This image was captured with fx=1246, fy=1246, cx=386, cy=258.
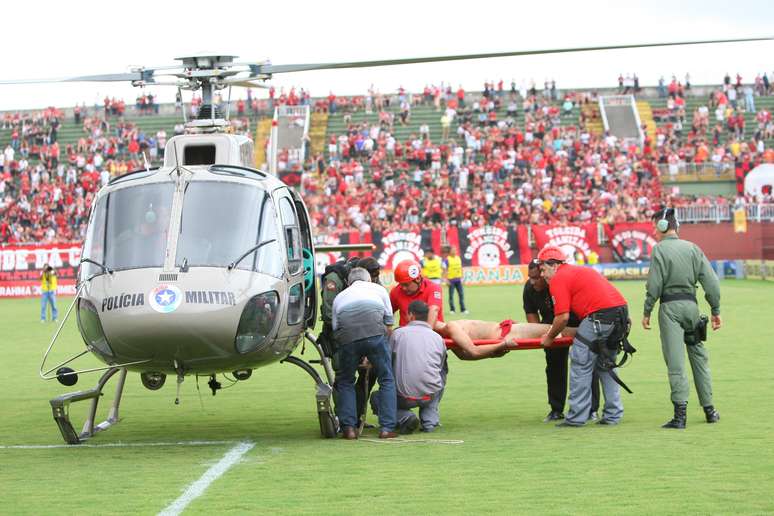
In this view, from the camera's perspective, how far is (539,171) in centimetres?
5169

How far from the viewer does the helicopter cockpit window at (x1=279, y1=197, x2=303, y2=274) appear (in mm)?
11672

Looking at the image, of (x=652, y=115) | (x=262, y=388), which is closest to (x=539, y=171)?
(x=652, y=115)

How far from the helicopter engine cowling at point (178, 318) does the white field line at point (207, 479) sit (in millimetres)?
760

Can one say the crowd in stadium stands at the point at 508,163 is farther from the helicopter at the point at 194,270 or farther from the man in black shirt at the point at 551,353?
the helicopter at the point at 194,270

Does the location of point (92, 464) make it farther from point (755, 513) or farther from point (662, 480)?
point (755, 513)

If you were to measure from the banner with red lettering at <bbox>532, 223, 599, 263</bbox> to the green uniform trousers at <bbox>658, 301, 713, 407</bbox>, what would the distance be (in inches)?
1286

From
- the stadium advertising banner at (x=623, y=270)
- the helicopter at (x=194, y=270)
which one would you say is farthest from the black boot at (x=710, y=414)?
the stadium advertising banner at (x=623, y=270)

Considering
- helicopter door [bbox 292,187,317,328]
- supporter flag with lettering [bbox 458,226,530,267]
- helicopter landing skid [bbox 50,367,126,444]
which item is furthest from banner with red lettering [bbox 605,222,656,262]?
helicopter landing skid [bbox 50,367,126,444]

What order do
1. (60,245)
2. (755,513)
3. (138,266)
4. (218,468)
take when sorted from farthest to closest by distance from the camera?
(60,245) → (138,266) → (218,468) → (755,513)

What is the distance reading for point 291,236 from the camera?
38.9 ft

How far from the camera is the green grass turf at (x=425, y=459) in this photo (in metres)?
8.46

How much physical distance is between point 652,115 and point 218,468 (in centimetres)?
5056

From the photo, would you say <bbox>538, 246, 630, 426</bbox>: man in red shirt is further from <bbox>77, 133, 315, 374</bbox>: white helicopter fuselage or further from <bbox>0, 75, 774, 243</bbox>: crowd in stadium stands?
<bbox>0, 75, 774, 243</bbox>: crowd in stadium stands

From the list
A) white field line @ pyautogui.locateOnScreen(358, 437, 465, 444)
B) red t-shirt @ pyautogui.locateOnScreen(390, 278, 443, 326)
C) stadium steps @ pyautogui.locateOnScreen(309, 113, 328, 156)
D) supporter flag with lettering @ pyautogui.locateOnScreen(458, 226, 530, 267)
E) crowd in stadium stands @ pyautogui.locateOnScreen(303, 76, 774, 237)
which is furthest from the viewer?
stadium steps @ pyautogui.locateOnScreen(309, 113, 328, 156)
